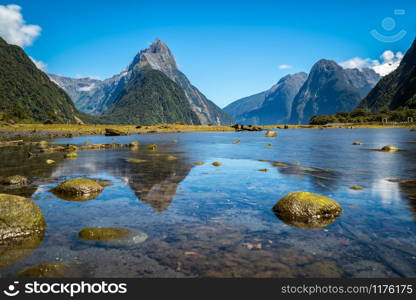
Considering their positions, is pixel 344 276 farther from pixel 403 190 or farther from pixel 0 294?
pixel 403 190

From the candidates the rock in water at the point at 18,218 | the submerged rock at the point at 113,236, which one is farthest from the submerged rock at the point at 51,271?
the rock in water at the point at 18,218

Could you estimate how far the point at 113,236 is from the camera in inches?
528

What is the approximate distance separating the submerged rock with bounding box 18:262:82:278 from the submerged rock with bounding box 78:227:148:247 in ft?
7.31

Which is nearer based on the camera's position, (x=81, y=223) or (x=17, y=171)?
(x=81, y=223)

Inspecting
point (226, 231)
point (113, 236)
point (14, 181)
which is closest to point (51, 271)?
point (113, 236)

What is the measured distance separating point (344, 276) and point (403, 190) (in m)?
15.8

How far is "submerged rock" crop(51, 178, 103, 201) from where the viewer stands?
21169mm

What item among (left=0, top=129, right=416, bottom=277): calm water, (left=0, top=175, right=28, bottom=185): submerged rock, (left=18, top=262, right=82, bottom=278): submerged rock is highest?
(left=0, top=175, right=28, bottom=185): submerged rock

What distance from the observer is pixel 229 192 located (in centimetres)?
2238

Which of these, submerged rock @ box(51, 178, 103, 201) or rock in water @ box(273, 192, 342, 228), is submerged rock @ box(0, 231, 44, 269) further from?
rock in water @ box(273, 192, 342, 228)

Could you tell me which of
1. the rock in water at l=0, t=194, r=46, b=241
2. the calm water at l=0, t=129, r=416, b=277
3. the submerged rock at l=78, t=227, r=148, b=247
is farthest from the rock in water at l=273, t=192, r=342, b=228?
the rock in water at l=0, t=194, r=46, b=241

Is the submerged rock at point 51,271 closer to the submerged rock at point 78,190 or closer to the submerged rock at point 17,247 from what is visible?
the submerged rock at point 17,247

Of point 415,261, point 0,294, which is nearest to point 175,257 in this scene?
point 0,294

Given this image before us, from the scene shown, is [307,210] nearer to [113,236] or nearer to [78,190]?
[113,236]
